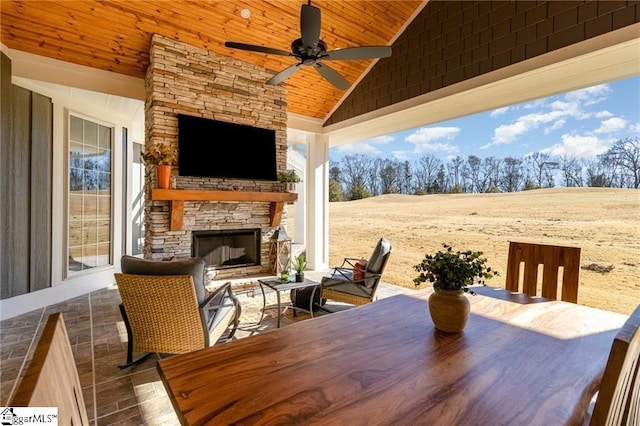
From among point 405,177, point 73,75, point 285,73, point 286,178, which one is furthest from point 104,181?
point 405,177

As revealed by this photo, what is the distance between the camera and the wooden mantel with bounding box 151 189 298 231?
406 cm

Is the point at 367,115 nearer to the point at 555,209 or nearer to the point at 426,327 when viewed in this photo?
the point at 555,209

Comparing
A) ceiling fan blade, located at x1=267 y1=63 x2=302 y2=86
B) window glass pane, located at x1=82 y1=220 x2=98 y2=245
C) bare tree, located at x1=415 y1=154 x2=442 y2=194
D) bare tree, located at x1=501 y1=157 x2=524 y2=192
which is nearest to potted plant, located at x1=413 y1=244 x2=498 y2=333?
ceiling fan blade, located at x1=267 y1=63 x2=302 y2=86

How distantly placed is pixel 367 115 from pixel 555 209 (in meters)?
3.17

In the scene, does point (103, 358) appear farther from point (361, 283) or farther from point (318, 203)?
point (318, 203)

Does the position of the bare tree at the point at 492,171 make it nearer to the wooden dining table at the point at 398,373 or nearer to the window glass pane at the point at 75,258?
the wooden dining table at the point at 398,373

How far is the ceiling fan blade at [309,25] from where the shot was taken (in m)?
2.47

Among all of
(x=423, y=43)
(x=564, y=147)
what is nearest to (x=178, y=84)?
(x=423, y=43)

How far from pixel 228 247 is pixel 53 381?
4.37m

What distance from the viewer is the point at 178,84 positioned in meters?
4.33

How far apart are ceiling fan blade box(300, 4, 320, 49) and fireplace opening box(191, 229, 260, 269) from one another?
10.2ft

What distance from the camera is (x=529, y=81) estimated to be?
367 cm

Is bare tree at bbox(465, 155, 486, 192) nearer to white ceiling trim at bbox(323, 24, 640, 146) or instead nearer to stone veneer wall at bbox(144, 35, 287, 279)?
white ceiling trim at bbox(323, 24, 640, 146)

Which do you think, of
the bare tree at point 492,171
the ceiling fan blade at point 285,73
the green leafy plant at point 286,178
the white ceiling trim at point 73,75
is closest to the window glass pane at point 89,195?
the white ceiling trim at point 73,75
